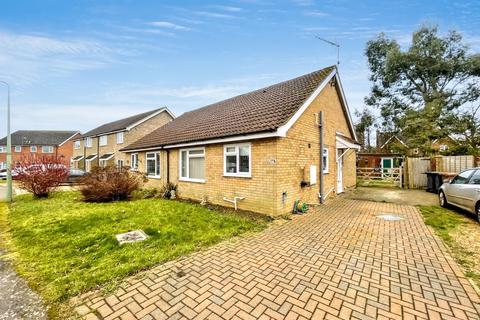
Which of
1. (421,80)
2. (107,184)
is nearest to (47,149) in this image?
(107,184)

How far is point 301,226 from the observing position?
650 centimetres

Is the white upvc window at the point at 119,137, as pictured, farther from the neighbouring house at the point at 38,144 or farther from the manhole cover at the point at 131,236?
the neighbouring house at the point at 38,144

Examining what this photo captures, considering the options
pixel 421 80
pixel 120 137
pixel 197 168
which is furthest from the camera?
pixel 120 137

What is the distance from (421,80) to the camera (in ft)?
80.7

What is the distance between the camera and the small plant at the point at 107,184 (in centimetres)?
1066

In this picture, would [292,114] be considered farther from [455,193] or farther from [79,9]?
[79,9]

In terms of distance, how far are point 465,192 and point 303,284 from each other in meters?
7.81

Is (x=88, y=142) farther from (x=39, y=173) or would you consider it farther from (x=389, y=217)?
(x=389, y=217)

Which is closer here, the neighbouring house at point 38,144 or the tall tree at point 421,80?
the tall tree at point 421,80

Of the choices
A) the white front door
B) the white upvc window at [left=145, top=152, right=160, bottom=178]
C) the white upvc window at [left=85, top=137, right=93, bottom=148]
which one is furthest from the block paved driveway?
the white upvc window at [left=85, top=137, right=93, bottom=148]

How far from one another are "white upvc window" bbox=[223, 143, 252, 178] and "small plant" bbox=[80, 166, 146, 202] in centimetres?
564

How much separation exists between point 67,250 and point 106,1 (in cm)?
994

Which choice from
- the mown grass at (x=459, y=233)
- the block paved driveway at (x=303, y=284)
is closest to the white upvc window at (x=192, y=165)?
the block paved driveway at (x=303, y=284)

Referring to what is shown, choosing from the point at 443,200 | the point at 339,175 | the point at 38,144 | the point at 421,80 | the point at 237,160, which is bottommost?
the point at 443,200
